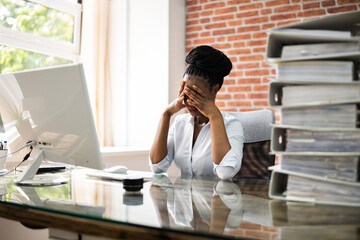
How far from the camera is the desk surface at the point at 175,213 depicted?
918mm

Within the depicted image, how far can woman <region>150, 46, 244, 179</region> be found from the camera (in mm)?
1952

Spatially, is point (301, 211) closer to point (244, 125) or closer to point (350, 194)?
point (350, 194)

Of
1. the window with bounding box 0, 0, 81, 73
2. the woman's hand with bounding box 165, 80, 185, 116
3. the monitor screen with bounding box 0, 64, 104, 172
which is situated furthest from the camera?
the window with bounding box 0, 0, 81, 73

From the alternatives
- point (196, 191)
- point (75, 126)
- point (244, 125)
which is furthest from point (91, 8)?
point (196, 191)

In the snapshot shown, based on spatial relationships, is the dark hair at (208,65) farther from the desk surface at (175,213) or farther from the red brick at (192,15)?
the red brick at (192,15)

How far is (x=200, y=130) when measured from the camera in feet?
7.22

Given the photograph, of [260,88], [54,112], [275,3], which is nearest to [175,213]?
[54,112]

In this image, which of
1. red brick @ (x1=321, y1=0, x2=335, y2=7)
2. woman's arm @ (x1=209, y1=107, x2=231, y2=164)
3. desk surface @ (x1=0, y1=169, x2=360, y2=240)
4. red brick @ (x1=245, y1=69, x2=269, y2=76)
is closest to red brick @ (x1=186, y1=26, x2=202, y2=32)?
red brick @ (x1=245, y1=69, x2=269, y2=76)

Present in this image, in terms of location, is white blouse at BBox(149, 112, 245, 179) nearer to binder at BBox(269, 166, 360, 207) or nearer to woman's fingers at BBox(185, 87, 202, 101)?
woman's fingers at BBox(185, 87, 202, 101)

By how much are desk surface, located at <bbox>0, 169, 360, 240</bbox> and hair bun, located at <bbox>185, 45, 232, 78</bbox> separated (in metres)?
0.68

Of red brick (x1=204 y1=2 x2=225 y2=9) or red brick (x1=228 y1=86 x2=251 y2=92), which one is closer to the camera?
red brick (x1=228 y1=86 x2=251 y2=92)

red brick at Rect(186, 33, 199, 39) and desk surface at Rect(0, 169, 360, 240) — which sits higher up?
red brick at Rect(186, 33, 199, 39)

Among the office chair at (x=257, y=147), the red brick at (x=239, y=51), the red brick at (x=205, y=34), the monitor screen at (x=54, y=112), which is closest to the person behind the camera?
the monitor screen at (x=54, y=112)

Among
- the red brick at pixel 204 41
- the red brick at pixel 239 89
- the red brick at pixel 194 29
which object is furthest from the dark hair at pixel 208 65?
the red brick at pixel 194 29
